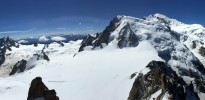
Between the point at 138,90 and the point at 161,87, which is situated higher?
the point at 161,87

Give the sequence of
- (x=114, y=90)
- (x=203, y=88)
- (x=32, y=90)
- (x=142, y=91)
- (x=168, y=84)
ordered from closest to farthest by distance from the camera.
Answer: (x=32, y=90)
(x=168, y=84)
(x=142, y=91)
(x=203, y=88)
(x=114, y=90)

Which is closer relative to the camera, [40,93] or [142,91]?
[40,93]

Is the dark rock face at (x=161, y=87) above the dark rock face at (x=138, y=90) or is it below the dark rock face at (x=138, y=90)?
above

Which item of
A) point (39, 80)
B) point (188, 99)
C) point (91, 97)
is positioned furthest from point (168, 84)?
point (91, 97)

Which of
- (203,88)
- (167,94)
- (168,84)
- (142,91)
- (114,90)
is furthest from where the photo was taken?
(114,90)

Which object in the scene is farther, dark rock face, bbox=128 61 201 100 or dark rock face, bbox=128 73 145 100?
→ dark rock face, bbox=128 73 145 100

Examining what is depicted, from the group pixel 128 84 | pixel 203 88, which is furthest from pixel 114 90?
pixel 203 88

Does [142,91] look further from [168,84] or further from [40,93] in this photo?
[40,93]

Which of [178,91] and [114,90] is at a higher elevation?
[178,91]

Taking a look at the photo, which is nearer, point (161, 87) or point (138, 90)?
point (161, 87)

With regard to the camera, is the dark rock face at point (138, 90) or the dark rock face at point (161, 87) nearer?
the dark rock face at point (161, 87)

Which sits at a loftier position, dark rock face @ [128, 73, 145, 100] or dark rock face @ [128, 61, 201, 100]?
dark rock face @ [128, 61, 201, 100]
